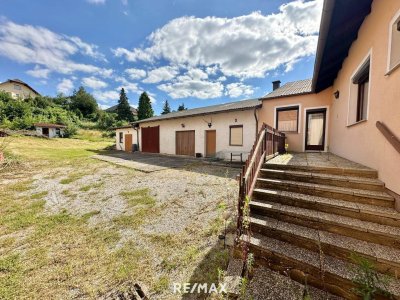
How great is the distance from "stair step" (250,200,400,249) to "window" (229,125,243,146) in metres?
7.37

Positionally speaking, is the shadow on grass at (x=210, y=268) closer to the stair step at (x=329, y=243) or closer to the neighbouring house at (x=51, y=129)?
the stair step at (x=329, y=243)

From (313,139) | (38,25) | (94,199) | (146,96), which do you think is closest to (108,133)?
(146,96)

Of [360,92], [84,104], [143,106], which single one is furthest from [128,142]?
[84,104]

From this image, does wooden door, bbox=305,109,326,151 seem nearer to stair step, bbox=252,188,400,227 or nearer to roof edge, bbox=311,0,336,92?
roof edge, bbox=311,0,336,92

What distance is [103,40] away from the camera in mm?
11336

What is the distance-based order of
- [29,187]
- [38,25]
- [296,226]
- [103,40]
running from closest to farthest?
[296,226]
[29,187]
[38,25]
[103,40]

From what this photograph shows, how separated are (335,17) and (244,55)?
10484mm

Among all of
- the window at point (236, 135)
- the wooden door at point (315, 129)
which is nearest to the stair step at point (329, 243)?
the wooden door at point (315, 129)

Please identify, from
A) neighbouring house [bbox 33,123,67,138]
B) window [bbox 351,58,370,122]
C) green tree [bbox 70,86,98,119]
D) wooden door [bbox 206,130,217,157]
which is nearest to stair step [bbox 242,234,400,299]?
window [bbox 351,58,370,122]

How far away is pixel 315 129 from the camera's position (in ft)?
25.0

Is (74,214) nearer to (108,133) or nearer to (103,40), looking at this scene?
(103,40)

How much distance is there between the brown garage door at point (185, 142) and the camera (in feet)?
41.1

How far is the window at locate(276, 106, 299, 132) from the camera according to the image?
7949mm

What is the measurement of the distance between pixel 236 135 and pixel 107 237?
847 centimetres
